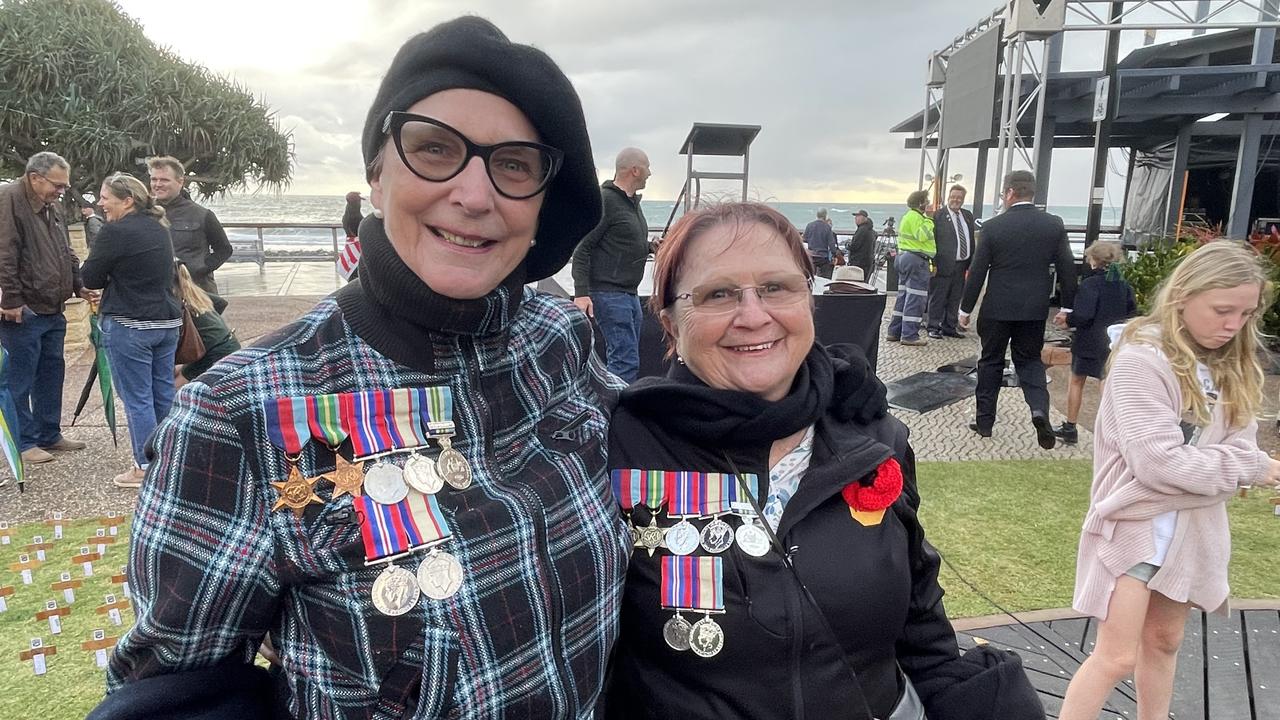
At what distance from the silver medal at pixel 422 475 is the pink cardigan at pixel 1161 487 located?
2369 millimetres

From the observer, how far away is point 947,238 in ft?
36.2

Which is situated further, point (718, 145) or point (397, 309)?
point (718, 145)

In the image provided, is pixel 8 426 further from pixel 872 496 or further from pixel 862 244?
pixel 862 244

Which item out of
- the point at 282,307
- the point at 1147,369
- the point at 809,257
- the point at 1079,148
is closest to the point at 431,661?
the point at 809,257

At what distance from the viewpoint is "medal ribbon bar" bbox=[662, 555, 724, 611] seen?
1625mm

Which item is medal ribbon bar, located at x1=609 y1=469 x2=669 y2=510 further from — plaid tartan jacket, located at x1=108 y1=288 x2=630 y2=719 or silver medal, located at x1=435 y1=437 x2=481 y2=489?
silver medal, located at x1=435 y1=437 x2=481 y2=489

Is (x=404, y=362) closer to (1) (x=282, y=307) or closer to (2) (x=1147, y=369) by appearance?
(2) (x=1147, y=369)

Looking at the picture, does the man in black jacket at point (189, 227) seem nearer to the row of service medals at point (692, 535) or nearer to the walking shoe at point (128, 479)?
the walking shoe at point (128, 479)

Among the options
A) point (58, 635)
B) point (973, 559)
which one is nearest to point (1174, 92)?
point (973, 559)

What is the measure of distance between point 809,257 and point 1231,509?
512 cm

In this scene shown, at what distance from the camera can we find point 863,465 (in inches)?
68.1

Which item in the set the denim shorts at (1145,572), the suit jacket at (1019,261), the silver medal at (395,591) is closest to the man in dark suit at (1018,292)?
the suit jacket at (1019,261)

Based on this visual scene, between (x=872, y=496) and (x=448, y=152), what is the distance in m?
1.17

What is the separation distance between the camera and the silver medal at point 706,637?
1604 mm
